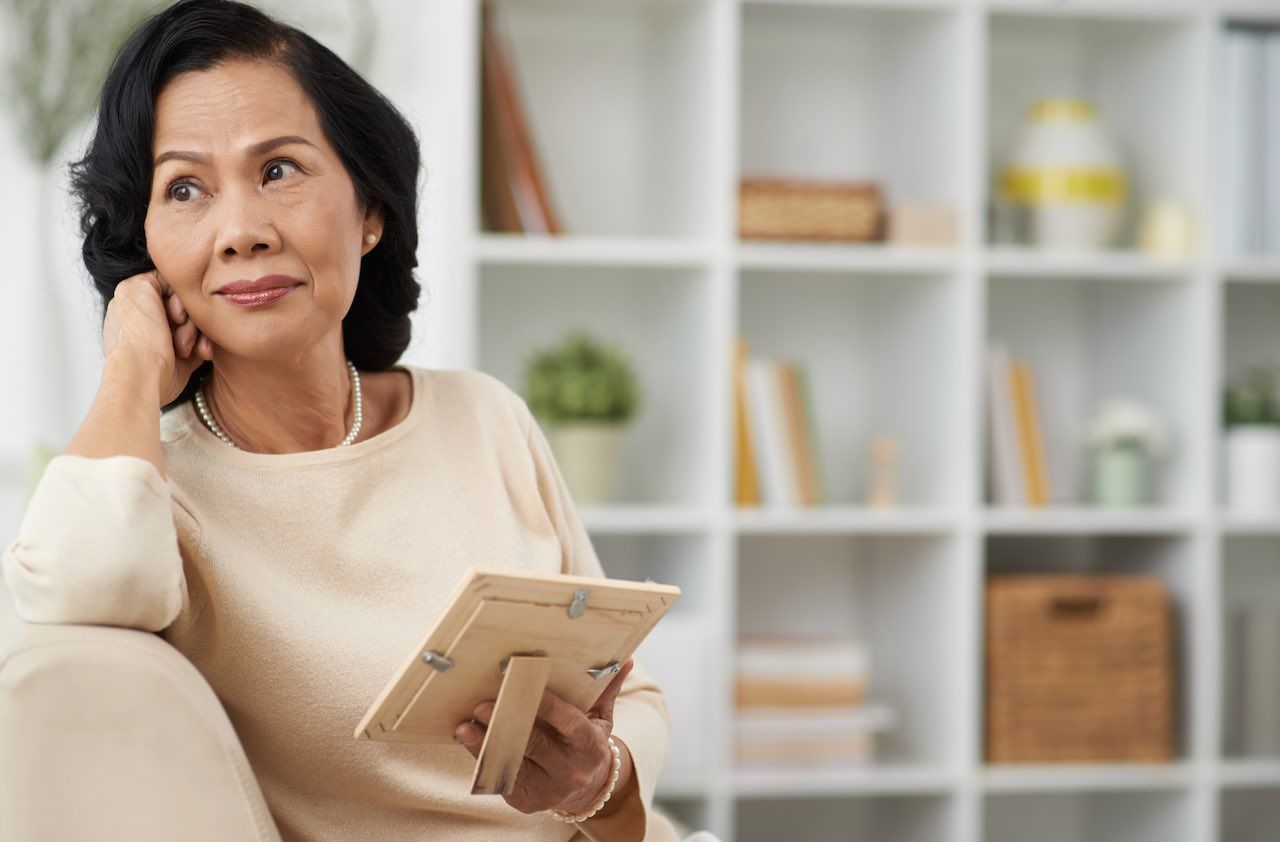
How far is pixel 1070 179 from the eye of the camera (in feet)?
8.95

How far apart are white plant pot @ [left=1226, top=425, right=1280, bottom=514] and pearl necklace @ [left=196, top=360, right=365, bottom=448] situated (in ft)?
6.30

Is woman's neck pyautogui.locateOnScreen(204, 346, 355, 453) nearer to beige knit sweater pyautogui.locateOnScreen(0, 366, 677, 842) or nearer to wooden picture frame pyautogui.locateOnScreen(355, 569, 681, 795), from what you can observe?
beige knit sweater pyautogui.locateOnScreen(0, 366, 677, 842)

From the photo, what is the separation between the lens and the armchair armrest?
2.85ft

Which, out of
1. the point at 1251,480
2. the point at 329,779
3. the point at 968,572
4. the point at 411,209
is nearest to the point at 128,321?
the point at 411,209

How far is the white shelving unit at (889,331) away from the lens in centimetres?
255

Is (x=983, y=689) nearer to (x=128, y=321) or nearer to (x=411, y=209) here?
(x=411, y=209)

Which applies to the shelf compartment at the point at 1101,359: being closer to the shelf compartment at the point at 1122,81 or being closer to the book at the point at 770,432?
the shelf compartment at the point at 1122,81

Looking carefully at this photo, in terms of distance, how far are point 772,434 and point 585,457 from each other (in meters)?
0.34

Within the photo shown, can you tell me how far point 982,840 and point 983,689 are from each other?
0.50 metres

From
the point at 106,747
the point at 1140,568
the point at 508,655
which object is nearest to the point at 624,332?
the point at 1140,568

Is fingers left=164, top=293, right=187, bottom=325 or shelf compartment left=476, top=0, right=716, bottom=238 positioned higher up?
shelf compartment left=476, top=0, right=716, bottom=238

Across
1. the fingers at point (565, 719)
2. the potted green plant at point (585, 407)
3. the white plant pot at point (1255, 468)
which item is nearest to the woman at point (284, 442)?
the fingers at point (565, 719)

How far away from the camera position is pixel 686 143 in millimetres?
2676

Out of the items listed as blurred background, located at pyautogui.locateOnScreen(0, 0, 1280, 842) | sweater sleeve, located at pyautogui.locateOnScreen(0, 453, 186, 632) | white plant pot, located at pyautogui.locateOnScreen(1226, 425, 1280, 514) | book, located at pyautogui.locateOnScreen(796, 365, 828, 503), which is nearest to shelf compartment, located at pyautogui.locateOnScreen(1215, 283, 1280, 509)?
blurred background, located at pyautogui.locateOnScreen(0, 0, 1280, 842)
